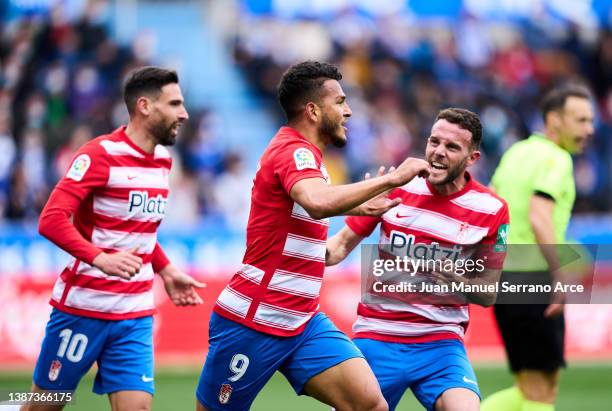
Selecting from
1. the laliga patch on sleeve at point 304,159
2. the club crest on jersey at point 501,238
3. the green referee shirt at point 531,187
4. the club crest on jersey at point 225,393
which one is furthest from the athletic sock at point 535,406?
the laliga patch on sleeve at point 304,159

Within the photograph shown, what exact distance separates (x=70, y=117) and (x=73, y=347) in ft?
31.8

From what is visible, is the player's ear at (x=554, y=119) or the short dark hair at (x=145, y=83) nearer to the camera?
the short dark hair at (x=145, y=83)

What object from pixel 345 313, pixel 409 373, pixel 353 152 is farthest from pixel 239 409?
pixel 353 152

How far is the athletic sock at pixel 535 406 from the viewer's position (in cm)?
779

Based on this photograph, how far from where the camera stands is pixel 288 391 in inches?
439

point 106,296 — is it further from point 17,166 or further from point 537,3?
point 537,3

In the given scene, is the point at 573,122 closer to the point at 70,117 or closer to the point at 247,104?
the point at 70,117

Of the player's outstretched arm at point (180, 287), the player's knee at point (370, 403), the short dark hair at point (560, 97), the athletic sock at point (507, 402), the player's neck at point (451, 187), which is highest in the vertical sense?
the short dark hair at point (560, 97)

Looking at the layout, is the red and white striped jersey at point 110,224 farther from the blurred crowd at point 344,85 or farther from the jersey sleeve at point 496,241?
the blurred crowd at point 344,85

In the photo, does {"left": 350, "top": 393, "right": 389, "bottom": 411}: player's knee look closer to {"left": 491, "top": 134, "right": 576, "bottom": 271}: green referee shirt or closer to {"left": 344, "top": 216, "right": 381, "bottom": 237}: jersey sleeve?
{"left": 344, "top": 216, "right": 381, "bottom": 237}: jersey sleeve

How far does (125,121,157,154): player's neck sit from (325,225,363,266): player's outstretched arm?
140 centimetres

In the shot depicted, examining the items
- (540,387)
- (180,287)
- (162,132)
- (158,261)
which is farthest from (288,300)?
(540,387)

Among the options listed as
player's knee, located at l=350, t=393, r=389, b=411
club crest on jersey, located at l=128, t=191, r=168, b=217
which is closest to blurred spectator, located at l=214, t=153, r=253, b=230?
club crest on jersey, located at l=128, t=191, r=168, b=217

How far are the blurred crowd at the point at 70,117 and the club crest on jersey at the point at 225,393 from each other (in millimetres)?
8852
